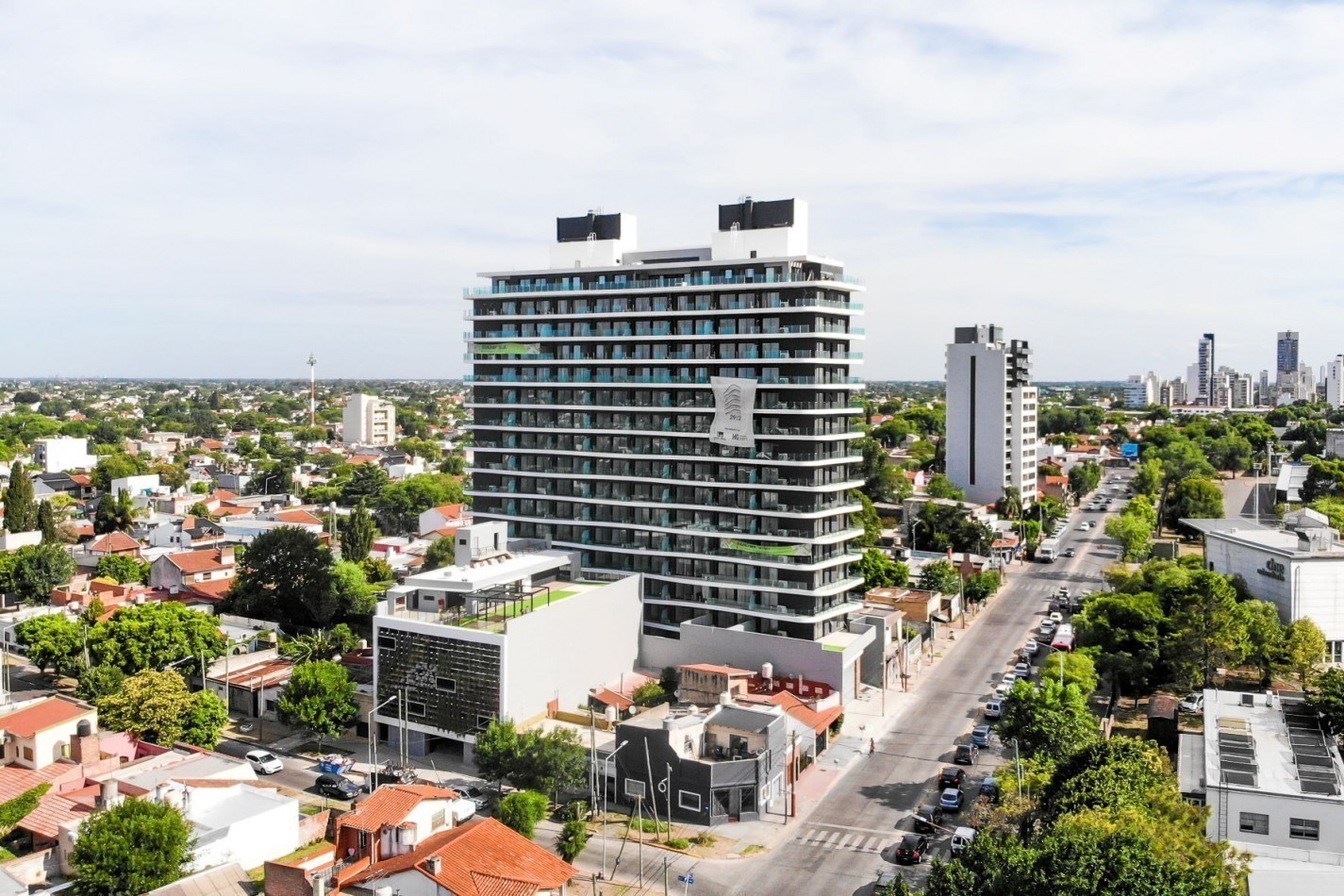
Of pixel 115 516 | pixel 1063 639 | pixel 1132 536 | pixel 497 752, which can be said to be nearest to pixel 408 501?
pixel 115 516

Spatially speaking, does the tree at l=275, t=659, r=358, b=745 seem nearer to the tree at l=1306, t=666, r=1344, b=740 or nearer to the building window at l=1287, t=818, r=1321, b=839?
the building window at l=1287, t=818, r=1321, b=839

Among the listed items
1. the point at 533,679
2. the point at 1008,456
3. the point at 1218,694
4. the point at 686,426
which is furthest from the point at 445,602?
the point at 1008,456

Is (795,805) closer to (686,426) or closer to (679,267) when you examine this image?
(686,426)

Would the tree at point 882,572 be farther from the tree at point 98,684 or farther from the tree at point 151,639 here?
the tree at point 98,684

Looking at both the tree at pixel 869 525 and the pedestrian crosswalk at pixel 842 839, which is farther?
the tree at pixel 869 525

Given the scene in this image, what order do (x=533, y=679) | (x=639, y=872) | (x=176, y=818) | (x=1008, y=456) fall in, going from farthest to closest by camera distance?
(x=1008, y=456) < (x=533, y=679) < (x=639, y=872) < (x=176, y=818)

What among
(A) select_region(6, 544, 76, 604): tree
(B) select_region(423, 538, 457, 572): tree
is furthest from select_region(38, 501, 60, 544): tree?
(B) select_region(423, 538, 457, 572): tree

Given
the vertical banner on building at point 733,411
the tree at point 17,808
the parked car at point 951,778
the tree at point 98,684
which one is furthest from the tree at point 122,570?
the parked car at point 951,778

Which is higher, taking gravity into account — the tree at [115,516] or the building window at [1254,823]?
the tree at [115,516]
